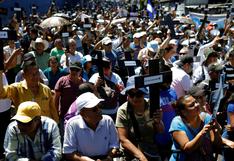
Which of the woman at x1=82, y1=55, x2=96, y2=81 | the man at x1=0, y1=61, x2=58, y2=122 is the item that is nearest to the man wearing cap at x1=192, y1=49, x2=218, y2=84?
the woman at x1=82, y1=55, x2=96, y2=81

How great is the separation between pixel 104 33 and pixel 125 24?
3062 millimetres

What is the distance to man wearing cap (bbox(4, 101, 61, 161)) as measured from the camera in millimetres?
4699

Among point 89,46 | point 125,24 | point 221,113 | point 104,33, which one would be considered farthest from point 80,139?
point 125,24

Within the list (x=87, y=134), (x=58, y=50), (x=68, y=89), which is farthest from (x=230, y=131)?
(x=58, y=50)

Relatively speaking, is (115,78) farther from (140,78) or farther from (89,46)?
(89,46)

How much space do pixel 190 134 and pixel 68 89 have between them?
2752 millimetres

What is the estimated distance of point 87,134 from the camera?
4914mm

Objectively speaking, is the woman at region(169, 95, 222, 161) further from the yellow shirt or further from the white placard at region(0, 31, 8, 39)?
the white placard at region(0, 31, 8, 39)

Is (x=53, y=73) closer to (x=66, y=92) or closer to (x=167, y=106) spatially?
(x=66, y=92)

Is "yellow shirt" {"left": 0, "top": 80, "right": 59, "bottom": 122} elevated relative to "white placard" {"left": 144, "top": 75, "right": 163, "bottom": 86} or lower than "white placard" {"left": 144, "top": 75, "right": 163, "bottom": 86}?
lower

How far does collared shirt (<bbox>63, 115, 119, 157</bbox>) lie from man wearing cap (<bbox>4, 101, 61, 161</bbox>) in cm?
14

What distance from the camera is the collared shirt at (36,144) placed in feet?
15.6

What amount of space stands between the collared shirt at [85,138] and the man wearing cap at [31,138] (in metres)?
0.14

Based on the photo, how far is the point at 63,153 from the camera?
498 centimetres
